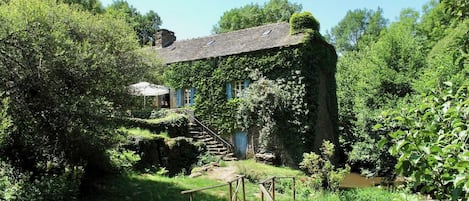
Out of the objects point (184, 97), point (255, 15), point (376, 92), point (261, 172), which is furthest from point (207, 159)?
point (255, 15)

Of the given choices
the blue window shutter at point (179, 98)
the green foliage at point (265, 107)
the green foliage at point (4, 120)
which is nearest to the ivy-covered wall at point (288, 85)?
the green foliage at point (265, 107)

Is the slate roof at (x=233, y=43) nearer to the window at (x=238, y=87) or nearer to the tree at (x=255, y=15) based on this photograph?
the window at (x=238, y=87)

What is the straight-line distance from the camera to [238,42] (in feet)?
70.2

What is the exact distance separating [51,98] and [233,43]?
1402cm

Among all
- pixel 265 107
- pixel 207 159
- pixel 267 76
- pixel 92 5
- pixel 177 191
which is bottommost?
pixel 177 191

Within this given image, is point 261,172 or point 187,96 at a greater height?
point 187,96

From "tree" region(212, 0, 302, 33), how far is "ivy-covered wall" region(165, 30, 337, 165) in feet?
70.4

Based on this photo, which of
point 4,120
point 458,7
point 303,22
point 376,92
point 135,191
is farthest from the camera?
point 376,92

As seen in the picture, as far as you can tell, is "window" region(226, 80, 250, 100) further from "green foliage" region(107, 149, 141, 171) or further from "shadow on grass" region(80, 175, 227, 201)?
"shadow on grass" region(80, 175, 227, 201)

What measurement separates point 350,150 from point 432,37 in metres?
14.3

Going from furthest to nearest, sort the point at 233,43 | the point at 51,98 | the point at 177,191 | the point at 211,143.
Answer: the point at 233,43 → the point at 211,143 → the point at 177,191 → the point at 51,98

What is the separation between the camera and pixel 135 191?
10.4m

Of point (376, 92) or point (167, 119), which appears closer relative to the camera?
point (167, 119)

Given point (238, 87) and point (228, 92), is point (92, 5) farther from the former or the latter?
point (238, 87)
